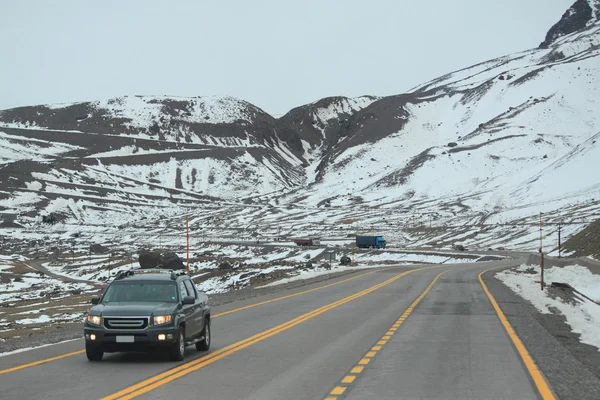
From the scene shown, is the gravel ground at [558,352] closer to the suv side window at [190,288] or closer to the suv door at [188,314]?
the suv door at [188,314]

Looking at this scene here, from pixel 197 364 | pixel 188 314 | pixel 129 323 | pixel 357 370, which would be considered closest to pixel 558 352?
pixel 357 370

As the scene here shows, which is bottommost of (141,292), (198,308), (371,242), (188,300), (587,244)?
(371,242)

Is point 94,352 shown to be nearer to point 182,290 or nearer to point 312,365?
point 182,290

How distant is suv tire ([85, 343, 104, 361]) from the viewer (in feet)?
42.4

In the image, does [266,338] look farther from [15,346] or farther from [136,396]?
[136,396]

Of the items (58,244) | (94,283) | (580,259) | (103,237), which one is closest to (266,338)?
(580,259)

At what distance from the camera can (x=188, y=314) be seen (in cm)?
1382

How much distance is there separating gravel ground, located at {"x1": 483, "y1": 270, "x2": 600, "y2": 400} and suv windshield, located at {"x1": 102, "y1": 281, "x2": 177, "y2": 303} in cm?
683

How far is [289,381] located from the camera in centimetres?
1103

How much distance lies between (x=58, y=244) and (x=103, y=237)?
1455 cm

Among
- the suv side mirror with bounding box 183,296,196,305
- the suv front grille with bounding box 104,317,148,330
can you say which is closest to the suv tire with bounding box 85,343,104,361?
the suv front grille with bounding box 104,317,148,330

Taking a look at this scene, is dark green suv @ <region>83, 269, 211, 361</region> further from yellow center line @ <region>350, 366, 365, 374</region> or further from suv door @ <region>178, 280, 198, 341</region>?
yellow center line @ <region>350, 366, 365, 374</region>

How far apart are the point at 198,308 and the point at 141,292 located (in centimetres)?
127

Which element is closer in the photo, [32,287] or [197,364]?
[197,364]
